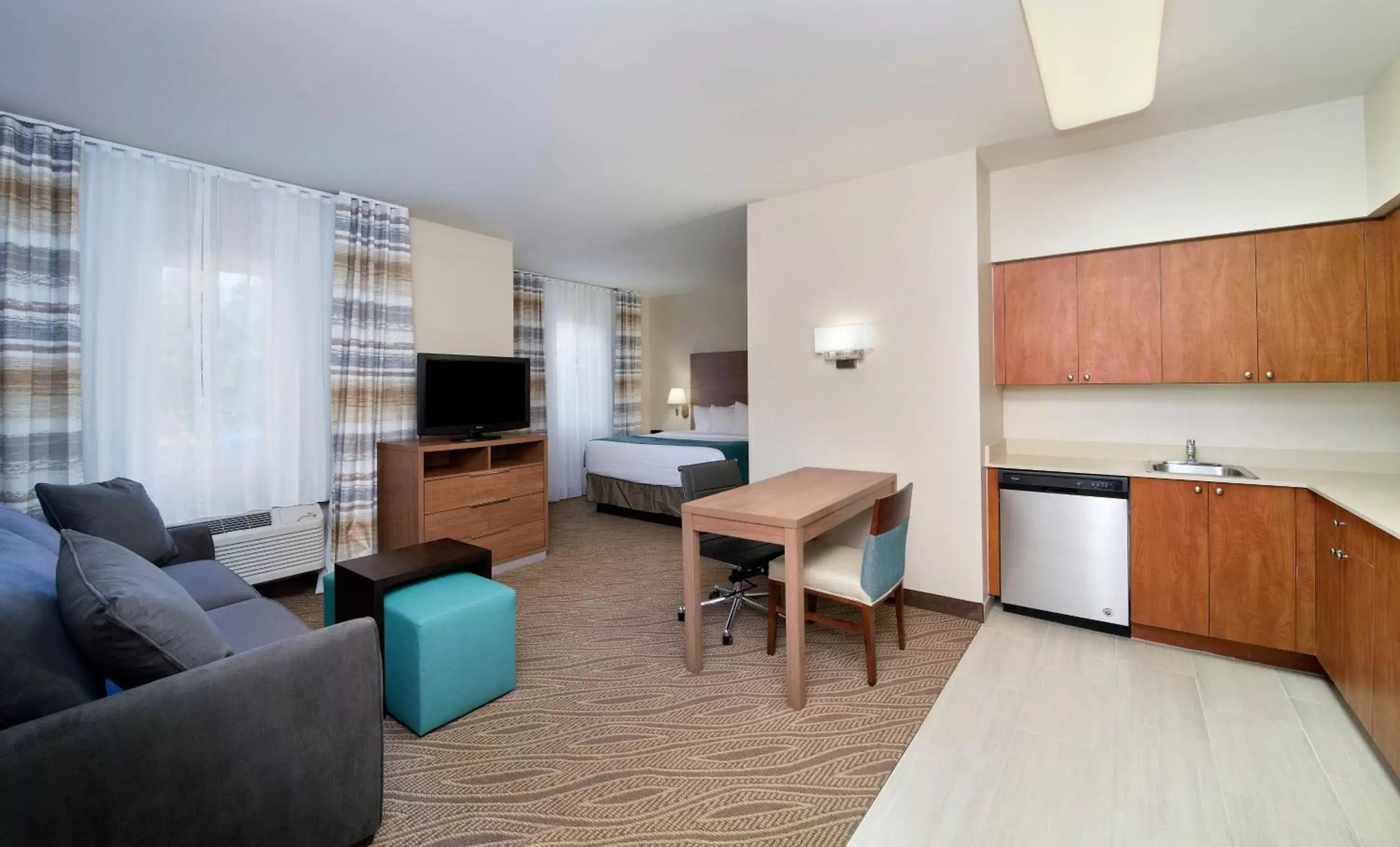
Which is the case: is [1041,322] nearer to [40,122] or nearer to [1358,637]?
[1358,637]

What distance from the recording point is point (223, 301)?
3307mm

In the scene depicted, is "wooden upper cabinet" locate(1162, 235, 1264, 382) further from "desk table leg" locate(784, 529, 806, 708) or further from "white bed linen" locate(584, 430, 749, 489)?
"white bed linen" locate(584, 430, 749, 489)

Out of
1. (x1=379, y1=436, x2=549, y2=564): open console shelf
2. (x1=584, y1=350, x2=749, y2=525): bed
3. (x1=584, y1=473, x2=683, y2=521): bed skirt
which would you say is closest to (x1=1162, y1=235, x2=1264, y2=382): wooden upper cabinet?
(x1=584, y1=350, x2=749, y2=525): bed

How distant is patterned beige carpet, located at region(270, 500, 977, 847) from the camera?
1705mm

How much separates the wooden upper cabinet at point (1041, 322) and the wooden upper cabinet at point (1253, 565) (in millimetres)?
932

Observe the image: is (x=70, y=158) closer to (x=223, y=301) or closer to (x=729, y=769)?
(x=223, y=301)

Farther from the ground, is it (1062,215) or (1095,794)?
(1062,215)

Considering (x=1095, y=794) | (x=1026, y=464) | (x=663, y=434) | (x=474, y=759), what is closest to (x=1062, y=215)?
(x=1026, y=464)

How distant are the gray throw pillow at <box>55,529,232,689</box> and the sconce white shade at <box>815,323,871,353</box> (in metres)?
3.11

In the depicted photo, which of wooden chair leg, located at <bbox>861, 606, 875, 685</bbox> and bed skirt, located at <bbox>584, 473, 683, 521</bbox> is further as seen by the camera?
bed skirt, located at <bbox>584, 473, 683, 521</bbox>

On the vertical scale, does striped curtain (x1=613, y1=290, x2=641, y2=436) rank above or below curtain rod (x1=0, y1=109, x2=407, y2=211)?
below

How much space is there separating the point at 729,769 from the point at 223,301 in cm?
376

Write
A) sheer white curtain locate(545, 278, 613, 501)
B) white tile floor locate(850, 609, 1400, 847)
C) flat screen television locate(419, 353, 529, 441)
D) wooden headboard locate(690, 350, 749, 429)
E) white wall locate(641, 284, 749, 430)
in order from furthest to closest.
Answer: white wall locate(641, 284, 749, 430) < wooden headboard locate(690, 350, 749, 429) < sheer white curtain locate(545, 278, 613, 501) < flat screen television locate(419, 353, 529, 441) < white tile floor locate(850, 609, 1400, 847)

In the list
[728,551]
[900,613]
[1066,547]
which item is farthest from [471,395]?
[1066,547]
